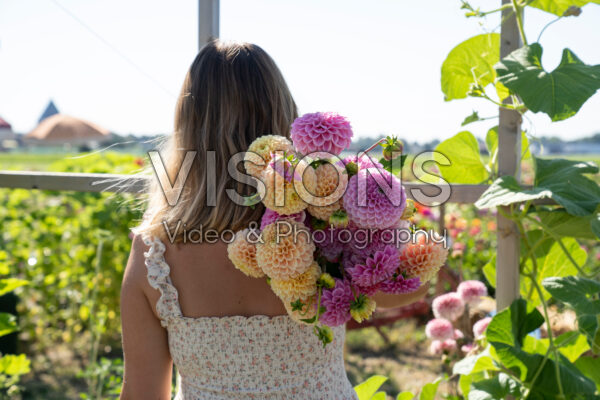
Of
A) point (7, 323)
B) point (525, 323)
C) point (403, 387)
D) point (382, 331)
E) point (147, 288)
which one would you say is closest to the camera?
point (147, 288)

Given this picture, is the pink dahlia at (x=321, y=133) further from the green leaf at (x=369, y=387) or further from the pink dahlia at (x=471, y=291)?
the pink dahlia at (x=471, y=291)

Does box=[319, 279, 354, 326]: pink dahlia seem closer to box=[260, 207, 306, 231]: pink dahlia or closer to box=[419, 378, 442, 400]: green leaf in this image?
box=[260, 207, 306, 231]: pink dahlia

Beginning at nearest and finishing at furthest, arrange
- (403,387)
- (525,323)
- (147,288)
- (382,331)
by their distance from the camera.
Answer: (147,288) → (525,323) → (403,387) → (382,331)

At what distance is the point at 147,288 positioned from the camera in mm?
1048

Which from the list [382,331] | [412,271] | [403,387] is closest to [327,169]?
[412,271]

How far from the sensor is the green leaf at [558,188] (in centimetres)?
120

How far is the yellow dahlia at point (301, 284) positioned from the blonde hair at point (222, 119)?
0.78 feet

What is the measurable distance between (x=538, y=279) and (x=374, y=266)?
0.88 m

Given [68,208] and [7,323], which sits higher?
[68,208]

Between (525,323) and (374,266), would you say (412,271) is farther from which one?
(525,323)

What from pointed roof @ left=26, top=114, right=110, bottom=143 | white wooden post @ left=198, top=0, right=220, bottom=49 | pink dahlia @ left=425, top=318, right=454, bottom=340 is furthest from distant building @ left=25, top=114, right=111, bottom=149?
pink dahlia @ left=425, top=318, right=454, bottom=340

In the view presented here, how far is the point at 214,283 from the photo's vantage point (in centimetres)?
103

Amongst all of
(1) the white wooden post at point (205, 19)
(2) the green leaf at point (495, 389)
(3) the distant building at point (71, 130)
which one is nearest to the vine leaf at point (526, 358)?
(2) the green leaf at point (495, 389)

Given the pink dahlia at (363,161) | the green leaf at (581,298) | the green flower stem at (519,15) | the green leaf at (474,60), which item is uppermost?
the green flower stem at (519,15)
